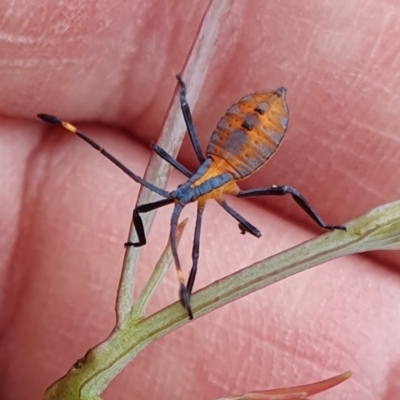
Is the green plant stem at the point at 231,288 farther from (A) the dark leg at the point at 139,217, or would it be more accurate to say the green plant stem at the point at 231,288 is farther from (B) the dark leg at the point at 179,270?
(A) the dark leg at the point at 139,217

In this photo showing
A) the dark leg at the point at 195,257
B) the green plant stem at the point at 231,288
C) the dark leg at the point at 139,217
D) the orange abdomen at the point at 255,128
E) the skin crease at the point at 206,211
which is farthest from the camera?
the skin crease at the point at 206,211

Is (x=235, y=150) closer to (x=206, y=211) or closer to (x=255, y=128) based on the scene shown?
(x=255, y=128)

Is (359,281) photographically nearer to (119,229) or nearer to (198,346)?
(198,346)

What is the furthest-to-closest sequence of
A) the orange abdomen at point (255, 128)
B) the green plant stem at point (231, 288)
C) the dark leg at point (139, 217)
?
1. the orange abdomen at point (255, 128)
2. the dark leg at point (139, 217)
3. the green plant stem at point (231, 288)

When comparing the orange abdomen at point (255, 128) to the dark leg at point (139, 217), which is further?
the orange abdomen at point (255, 128)

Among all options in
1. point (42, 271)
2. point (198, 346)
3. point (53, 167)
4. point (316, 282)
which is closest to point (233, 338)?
point (198, 346)

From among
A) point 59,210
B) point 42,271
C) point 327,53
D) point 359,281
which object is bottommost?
point 42,271

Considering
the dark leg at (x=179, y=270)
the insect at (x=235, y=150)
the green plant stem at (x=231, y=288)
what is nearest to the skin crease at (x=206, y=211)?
the insect at (x=235, y=150)
